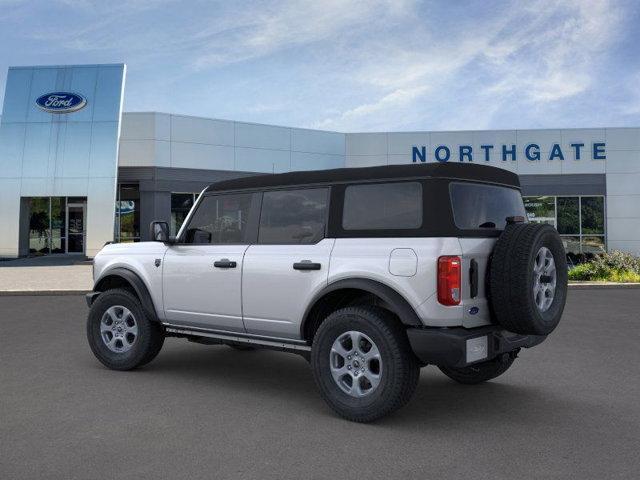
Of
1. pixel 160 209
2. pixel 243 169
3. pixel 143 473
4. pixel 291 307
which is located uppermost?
pixel 243 169

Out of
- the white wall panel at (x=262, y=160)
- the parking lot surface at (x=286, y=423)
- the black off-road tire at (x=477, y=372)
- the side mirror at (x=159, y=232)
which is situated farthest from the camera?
the white wall panel at (x=262, y=160)

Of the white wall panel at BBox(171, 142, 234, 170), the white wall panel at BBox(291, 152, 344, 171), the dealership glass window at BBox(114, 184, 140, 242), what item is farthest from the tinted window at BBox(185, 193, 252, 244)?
the dealership glass window at BBox(114, 184, 140, 242)

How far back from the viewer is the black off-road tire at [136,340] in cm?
649

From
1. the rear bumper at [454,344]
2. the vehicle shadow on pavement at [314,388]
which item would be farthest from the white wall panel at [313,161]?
the rear bumper at [454,344]

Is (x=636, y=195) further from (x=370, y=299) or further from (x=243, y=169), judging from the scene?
(x=370, y=299)

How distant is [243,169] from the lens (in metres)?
28.5

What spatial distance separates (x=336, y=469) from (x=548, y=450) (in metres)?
1.46

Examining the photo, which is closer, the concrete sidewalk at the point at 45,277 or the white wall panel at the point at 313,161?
the concrete sidewalk at the point at 45,277

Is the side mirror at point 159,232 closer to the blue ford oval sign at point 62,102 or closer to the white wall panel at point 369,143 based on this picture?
the blue ford oval sign at point 62,102

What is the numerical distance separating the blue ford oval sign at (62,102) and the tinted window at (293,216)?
78.0ft

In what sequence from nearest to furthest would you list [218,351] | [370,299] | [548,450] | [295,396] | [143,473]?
[143,473], [548,450], [370,299], [295,396], [218,351]

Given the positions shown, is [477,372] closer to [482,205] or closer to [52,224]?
[482,205]

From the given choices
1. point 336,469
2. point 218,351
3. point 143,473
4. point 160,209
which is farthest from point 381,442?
point 160,209

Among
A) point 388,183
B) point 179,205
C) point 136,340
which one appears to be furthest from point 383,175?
point 179,205
